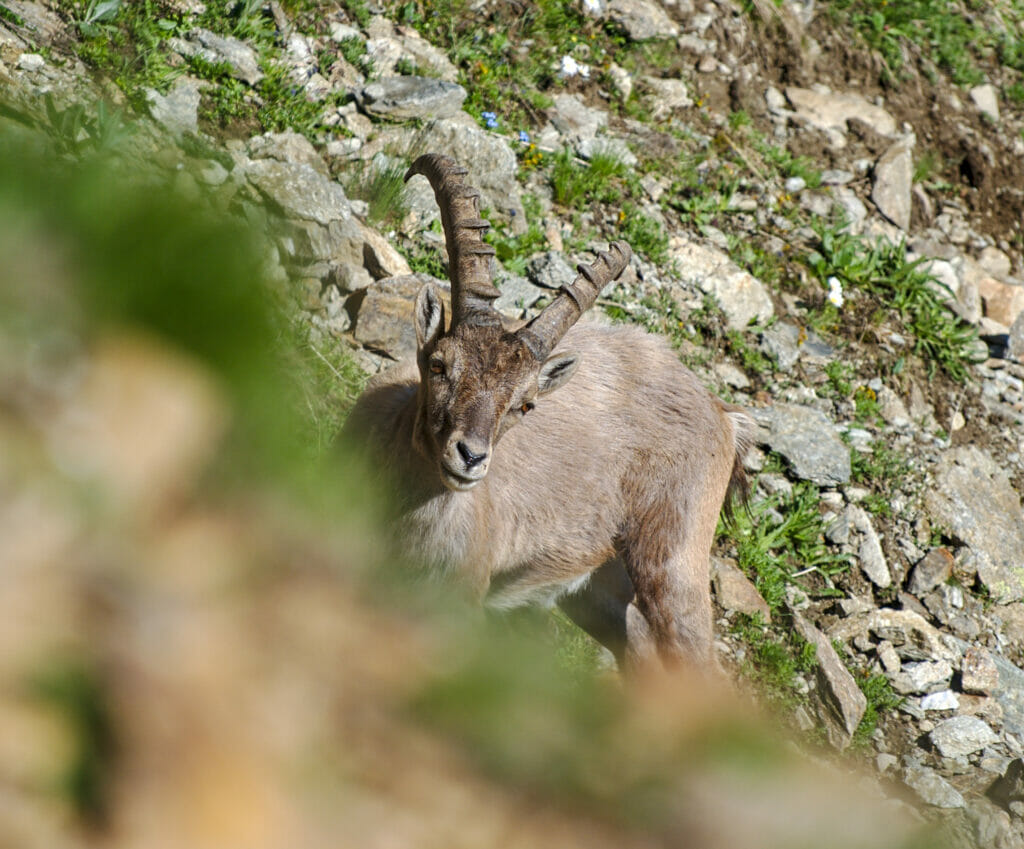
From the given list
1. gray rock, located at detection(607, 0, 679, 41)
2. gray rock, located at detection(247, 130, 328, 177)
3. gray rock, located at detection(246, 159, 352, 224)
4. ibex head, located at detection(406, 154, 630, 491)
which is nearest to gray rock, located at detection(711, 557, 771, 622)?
ibex head, located at detection(406, 154, 630, 491)

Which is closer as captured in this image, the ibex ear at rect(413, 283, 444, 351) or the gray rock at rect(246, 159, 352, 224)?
the ibex ear at rect(413, 283, 444, 351)

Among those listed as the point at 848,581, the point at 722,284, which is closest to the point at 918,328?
the point at 722,284

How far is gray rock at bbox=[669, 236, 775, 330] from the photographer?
963cm

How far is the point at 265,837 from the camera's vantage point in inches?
36.2

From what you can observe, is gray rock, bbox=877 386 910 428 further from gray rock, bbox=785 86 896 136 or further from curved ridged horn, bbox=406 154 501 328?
curved ridged horn, bbox=406 154 501 328

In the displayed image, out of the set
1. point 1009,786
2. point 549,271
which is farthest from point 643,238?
point 1009,786

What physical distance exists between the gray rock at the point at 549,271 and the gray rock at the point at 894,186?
14.3ft

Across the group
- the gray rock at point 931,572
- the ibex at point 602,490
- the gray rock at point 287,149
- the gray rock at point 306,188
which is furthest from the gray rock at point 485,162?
the gray rock at point 931,572

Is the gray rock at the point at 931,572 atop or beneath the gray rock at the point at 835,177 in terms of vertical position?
beneath

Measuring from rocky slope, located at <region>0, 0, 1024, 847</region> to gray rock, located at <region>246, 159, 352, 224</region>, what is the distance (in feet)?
0.12

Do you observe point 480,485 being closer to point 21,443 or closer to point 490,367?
point 490,367

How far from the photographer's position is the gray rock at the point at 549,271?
344 inches

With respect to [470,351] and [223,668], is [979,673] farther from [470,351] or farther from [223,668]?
[223,668]

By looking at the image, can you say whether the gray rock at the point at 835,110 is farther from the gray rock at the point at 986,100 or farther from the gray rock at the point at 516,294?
the gray rock at the point at 516,294
